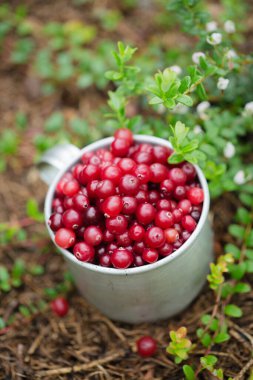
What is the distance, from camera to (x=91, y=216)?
185cm

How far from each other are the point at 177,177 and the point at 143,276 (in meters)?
0.43

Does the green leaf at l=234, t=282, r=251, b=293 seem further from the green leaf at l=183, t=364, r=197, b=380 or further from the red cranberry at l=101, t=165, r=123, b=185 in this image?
the red cranberry at l=101, t=165, r=123, b=185

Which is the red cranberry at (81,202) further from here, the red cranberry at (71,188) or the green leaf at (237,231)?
the green leaf at (237,231)

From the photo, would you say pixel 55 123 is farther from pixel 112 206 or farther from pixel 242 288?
pixel 242 288

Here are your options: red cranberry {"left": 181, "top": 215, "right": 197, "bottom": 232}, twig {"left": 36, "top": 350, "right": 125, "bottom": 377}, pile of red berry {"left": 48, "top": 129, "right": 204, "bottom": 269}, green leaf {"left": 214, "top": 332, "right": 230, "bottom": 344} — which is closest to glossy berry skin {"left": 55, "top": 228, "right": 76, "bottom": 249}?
pile of red berry {"left": 48, "top": 129, "right": 204, "bottom": 269}

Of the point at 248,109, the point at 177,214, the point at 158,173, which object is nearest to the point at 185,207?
the point at 177,214

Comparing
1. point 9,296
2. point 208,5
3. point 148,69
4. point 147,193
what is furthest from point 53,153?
point 208,5

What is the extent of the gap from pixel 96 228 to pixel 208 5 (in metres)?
2.34

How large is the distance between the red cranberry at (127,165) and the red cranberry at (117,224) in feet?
0.69

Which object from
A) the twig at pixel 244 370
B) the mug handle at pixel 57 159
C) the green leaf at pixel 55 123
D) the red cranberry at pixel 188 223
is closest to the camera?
the red cranberry at pixel 188 223

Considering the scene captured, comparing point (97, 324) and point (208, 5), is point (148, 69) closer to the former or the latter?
point (208, 5)

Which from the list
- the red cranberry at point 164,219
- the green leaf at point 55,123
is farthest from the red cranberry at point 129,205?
the green leaf at point 55,123

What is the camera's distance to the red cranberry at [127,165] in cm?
189

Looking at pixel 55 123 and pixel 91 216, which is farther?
pixel 55 123
